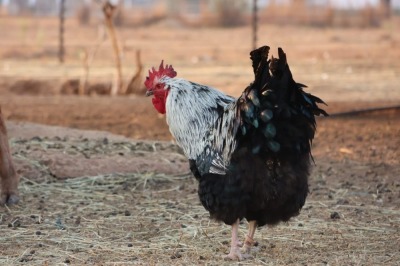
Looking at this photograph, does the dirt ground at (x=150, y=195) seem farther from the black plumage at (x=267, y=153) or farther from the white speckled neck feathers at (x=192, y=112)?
the white speckled neck feathers at (x=192, y=112)

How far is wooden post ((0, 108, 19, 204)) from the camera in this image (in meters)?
8.35

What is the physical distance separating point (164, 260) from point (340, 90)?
508 inches

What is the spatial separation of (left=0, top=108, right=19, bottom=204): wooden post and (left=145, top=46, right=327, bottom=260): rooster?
235cm

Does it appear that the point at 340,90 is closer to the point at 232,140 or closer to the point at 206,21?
the point at 232,140

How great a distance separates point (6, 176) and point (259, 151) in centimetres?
303

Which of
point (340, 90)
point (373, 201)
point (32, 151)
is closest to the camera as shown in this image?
point (373, 201)

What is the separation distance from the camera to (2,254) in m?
6.75

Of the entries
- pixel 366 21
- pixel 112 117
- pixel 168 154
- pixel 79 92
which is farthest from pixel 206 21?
pixel 168 154

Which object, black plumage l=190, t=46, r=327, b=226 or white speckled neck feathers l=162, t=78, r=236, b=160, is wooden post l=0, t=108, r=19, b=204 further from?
black plumage l=190, t=46, r=327, b=226

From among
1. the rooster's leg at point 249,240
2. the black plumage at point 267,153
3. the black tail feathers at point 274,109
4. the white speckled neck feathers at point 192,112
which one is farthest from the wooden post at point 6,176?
the black tail feathers at point 274,109

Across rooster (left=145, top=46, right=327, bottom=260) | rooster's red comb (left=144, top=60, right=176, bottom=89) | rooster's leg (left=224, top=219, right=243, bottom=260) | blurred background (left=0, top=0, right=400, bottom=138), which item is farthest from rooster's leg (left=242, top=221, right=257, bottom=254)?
blurred background (left=0, top=0, right=400, bottom=138)

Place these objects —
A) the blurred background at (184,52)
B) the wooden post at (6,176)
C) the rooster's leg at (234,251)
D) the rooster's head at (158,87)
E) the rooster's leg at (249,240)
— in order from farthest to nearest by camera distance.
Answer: the blurred background at (184,52) → the wooden post at (6,176) → the rooster's head at (158,87) → the rooster's leg at (249,240) → the rooster's leg at (234,251)

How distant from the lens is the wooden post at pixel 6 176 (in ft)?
27.4

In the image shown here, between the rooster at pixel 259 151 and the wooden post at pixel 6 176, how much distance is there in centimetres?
235
